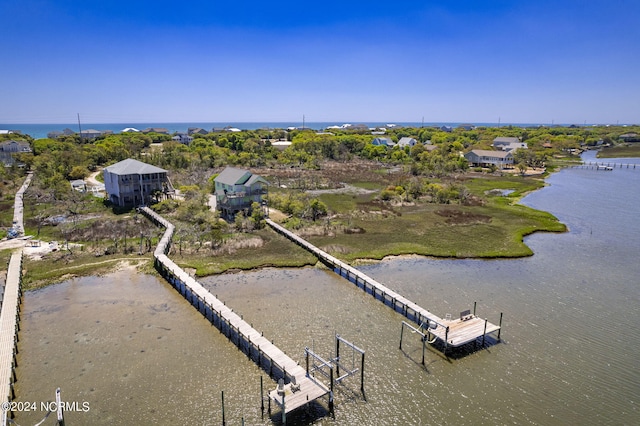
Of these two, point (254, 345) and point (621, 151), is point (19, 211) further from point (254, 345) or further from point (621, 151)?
point (621, 151)

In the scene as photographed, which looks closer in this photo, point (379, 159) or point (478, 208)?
point (478, 208)

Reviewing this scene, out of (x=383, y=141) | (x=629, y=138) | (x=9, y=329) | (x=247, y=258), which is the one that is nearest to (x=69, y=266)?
(x=9, y=329)

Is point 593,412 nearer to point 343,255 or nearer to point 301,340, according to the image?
point 301,340

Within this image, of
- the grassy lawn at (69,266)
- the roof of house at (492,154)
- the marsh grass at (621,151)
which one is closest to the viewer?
the grassy lawn at (69,266)

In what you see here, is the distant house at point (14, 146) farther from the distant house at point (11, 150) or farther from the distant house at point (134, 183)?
the distant house at point (134, 183)

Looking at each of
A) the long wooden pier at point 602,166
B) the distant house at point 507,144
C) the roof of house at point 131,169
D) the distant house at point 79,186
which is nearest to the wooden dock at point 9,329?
the roof of house at point 131,169

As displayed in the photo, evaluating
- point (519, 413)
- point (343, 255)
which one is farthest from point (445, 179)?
point (519, 413)
